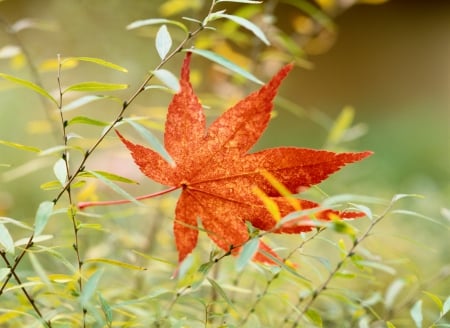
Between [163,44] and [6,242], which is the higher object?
[163,44]

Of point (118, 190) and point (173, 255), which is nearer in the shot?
point (118, 190)

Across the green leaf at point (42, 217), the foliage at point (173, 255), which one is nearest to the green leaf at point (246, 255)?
the foliage at point (173, 255)

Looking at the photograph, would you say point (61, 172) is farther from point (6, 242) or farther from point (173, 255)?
point (173, 255)

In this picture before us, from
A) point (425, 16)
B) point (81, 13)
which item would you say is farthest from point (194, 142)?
point (425, 16)

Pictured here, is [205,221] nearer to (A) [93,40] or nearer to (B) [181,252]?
(B) [181,252]

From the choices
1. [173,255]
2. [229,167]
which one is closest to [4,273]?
[229,167]
